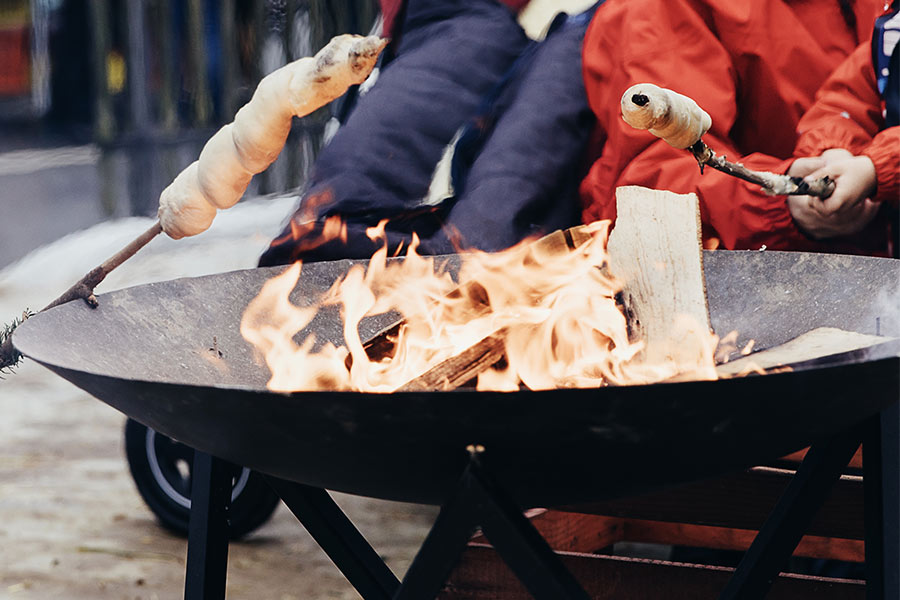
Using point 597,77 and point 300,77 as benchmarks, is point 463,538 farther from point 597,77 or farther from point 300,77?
point 597,77

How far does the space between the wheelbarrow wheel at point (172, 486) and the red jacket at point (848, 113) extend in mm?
1237

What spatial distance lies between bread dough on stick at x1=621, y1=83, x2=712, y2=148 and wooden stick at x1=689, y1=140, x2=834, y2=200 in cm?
5

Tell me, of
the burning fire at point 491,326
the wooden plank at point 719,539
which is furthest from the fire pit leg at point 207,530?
the wooden plank at point 719,539

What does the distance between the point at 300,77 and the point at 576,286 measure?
0.41m

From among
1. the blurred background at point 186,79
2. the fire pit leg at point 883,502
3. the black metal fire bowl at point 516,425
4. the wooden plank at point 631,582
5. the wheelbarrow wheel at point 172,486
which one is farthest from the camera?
the blurred background at point 186,79

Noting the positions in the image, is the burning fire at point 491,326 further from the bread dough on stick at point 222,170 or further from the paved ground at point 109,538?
the paved ground at point 109,538

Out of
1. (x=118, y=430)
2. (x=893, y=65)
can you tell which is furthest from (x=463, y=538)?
(x=118, y=430)

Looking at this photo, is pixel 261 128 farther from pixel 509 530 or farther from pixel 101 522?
pixel 101 522

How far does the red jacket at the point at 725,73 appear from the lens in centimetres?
189

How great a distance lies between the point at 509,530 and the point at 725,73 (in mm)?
1334

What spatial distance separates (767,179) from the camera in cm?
133

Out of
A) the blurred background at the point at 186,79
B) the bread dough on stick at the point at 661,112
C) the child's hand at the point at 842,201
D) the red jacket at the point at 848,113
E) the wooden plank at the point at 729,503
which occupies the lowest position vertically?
the wooden plank at the point at 729,503

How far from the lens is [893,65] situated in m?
1.77

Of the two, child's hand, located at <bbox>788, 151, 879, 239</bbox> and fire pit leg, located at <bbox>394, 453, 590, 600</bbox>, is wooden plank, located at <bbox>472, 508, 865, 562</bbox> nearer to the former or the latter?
child's hand, located at <bbox>788, 151, 879, 239</bbox>
